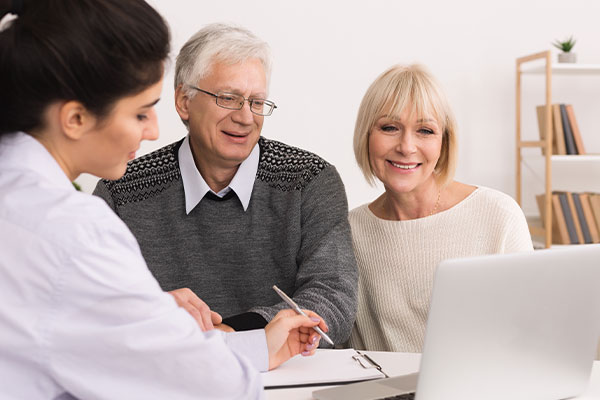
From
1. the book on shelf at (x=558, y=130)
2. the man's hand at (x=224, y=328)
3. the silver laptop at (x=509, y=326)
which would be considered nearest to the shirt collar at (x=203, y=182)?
the man's hand at (x=224, y=328)

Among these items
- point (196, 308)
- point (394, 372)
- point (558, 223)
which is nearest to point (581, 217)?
point (558, 223)

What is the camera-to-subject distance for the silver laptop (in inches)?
40.1

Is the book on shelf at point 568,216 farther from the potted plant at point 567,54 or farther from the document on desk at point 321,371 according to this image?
the document on desk at point 321,371

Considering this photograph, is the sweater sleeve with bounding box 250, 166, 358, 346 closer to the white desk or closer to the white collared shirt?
the white desk

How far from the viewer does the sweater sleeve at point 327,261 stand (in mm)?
1653

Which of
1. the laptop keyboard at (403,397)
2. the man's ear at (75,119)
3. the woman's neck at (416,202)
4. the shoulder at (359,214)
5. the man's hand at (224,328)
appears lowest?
the man's hand at (224,328)

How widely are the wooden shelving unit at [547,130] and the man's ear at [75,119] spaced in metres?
3.19

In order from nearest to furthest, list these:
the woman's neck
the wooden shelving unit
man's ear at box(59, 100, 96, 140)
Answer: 1. man's ear at box(59, 100, 96, 140)
2. the woman's neck
3. the wooden shelving unit

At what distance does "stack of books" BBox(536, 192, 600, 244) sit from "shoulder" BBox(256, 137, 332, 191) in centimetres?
226

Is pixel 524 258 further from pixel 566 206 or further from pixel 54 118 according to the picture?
pixel 566 206

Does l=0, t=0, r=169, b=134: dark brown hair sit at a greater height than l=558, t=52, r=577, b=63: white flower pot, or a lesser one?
greater

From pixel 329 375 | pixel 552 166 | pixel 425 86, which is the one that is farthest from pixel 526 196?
pixel 329 375

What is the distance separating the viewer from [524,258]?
1044 mm

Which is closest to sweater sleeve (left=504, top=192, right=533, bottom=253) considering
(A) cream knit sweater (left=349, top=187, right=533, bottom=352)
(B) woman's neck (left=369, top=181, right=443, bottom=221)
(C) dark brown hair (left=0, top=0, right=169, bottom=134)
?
(A) cream knit sweater (left=349, top=187, right=533, bottom=352)
